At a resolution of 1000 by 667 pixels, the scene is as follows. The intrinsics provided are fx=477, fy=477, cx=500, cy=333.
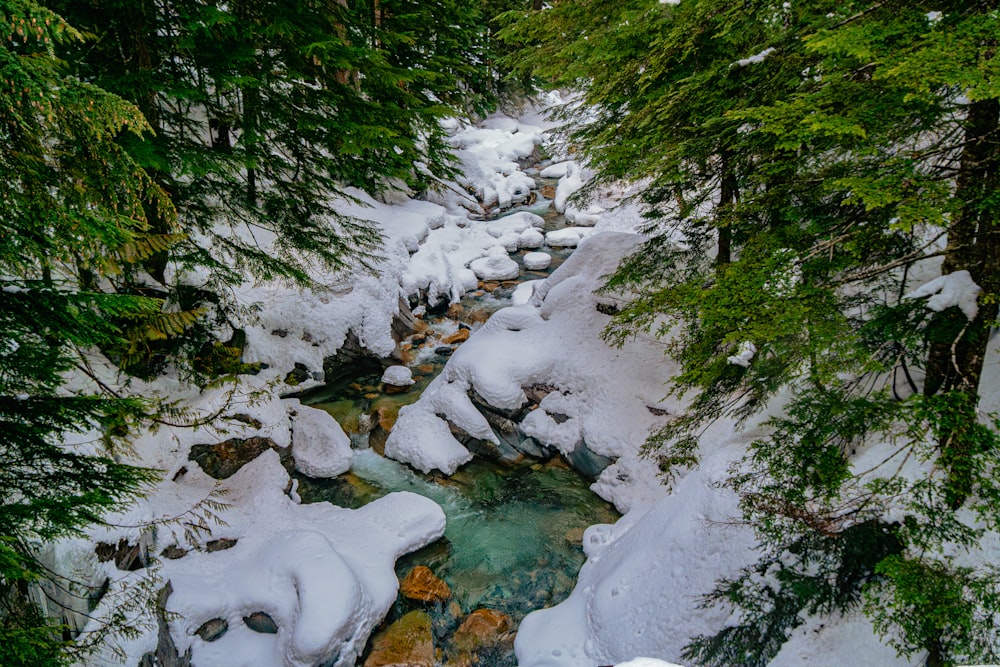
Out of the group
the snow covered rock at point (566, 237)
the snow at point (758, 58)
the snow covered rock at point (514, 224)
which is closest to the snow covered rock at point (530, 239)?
the snow covered rock at point (566, 237)

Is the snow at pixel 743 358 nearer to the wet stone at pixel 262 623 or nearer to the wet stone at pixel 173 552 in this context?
the wet stone at pixel 262 623

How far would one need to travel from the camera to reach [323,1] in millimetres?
7340

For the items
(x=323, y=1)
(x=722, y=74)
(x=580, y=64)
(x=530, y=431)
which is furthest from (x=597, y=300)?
(x=323, y=1)

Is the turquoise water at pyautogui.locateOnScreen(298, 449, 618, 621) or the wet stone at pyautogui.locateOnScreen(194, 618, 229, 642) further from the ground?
the wet stone at pyautogui.locateOnScreen(194, 618, 229, 642)

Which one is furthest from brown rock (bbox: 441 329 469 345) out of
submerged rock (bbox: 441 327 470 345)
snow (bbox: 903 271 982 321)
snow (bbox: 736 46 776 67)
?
snow (bbox: 903 271 982 321)

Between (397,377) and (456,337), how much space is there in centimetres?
250

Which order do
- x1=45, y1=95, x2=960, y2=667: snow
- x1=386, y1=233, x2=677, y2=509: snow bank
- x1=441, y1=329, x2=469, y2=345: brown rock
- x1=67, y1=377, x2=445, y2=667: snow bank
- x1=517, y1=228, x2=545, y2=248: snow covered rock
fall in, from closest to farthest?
x1=45, y1=95, x2=960, y2=667: snow, x1=67, y1=377, x2=445, y2=667: snow bank, x1=386, y1=233, x2=677, y2=509: snow bank, x1=441, y1=329, x2=469, y2=345: brown rock, x1=517, y1=228, x2=545, y2=248: snow covered rock

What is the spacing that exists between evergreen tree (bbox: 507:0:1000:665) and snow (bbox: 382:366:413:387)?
6.78m

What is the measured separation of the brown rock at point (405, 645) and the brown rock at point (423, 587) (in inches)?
11.8

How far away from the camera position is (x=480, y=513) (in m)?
8.02

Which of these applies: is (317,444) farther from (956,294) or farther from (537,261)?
(537,261)

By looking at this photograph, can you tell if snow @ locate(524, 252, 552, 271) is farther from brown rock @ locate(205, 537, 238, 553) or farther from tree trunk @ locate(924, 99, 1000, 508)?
tree trunk @ locate(924, 99, 1000, 508)

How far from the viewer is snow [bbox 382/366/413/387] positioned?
35.9 ft

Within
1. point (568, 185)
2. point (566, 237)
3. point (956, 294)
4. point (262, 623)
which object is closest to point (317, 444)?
point (262, 623)
